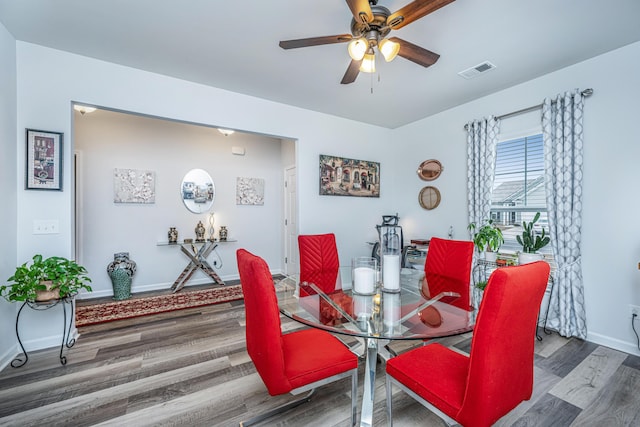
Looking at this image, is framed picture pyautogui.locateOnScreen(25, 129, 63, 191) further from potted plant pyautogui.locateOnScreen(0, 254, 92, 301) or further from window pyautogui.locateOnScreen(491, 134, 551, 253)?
window pyautogui.locateOnScreen(491, 134, 551, 253)

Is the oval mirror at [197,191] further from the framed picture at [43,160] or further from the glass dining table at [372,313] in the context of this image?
the glass dining table at [372,313]

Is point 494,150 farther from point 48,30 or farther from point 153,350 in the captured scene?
point 48,30

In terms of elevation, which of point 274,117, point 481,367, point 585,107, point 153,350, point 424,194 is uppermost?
point 274,117

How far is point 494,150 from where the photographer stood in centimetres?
331

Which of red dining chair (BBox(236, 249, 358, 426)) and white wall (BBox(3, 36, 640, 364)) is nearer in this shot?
red dining chair (BBox(236, 249, 358, 426))

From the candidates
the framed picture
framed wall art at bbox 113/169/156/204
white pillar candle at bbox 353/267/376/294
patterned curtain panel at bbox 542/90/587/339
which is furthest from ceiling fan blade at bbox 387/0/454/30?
framed wall art at bbox 113/169/156/204

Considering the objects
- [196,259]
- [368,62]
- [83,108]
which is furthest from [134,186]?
[368,62]

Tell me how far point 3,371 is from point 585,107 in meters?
5.56

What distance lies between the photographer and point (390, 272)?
1.77 meters

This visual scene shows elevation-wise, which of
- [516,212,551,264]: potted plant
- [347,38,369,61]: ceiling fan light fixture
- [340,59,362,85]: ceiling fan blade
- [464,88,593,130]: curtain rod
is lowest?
[516,212,551,264]: potted plant

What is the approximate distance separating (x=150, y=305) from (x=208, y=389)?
2.19 meters

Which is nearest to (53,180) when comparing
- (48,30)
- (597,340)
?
(48,30)

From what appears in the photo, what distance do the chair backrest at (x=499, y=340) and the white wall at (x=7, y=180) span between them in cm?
331

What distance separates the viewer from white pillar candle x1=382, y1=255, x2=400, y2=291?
5.77 feet
